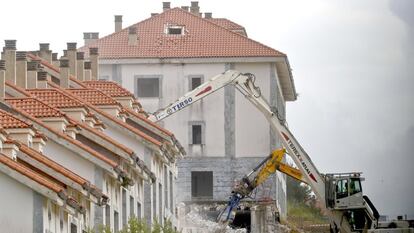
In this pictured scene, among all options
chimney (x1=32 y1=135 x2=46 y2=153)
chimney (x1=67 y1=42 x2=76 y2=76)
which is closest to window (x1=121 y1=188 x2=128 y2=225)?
chimney (x1=32 y1=135 x2=46 y2=153)

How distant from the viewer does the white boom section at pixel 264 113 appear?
341 feet

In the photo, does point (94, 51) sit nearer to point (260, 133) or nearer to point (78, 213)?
point (260, 133)

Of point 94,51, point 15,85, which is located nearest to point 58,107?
point 15,85

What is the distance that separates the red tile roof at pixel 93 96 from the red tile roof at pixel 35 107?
14.8 meters

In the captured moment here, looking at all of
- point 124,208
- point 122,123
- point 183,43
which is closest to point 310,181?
point 122,123

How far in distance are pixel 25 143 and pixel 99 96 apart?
1026 inches

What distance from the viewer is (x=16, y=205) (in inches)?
2309

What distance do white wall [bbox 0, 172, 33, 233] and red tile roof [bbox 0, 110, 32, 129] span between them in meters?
4.74

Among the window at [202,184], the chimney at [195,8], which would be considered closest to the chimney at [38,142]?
the window at [202,184]

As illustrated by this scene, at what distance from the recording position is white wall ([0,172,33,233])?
5831cm

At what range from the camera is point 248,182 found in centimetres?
11206

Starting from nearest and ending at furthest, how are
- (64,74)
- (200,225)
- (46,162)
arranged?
(46,162)
(64,74)
(200,225)

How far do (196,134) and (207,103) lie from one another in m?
2.04

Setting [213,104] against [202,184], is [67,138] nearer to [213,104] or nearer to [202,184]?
[213,104]
